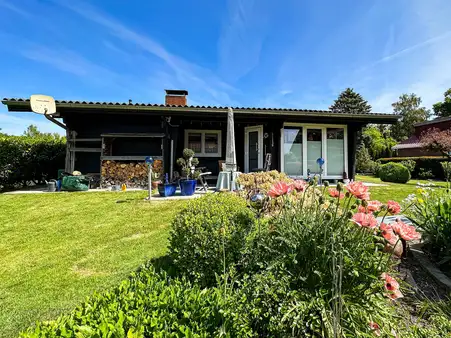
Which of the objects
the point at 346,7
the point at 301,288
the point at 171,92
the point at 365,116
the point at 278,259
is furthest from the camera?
the point at 171,92

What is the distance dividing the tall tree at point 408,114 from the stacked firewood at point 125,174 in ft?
123

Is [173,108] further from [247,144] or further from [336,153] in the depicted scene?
[336,153]

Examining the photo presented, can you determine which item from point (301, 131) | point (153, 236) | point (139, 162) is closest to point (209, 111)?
point (139, 162)

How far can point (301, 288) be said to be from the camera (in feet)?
4.35

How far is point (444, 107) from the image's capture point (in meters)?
30.8

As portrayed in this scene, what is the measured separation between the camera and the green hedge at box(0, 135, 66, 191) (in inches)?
292

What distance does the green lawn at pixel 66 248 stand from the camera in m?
1.98

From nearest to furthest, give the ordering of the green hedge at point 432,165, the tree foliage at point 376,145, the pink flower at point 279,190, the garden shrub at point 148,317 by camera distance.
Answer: the garden shrub at point 148,317
the pink flower at point 279,190
the green hedge at point 432,165
the tree foliage at point 376,145

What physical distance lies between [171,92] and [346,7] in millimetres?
6888

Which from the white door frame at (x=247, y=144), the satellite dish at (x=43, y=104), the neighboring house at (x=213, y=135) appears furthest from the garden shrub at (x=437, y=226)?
the satellite dish at (x=43, y=104)

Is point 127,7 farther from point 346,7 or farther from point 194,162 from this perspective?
point 346,7

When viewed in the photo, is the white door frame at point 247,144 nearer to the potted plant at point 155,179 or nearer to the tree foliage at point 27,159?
the potted plant at point 155,179

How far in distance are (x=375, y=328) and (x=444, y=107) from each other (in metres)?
41.7

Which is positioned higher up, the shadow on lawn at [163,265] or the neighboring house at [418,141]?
the neighboring house at [418,141]
